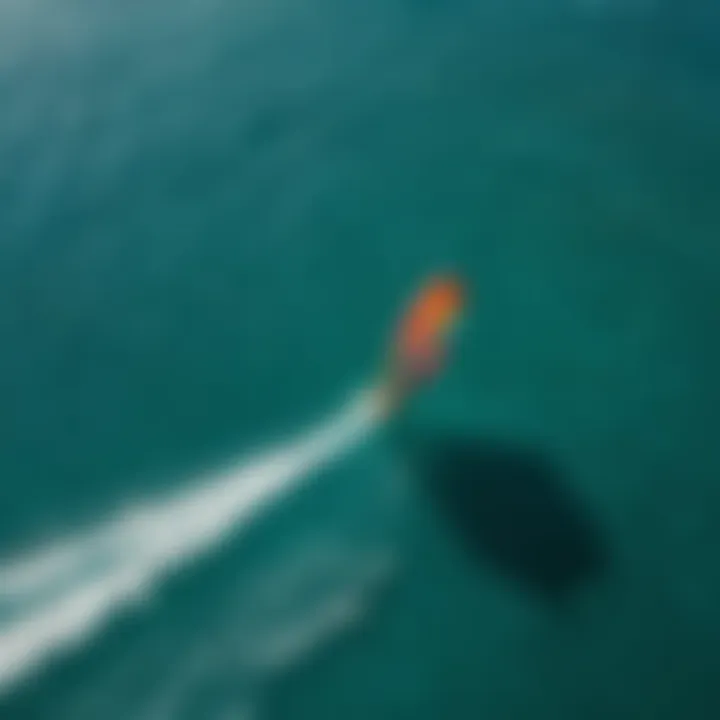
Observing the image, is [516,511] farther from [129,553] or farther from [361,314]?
[129,553]

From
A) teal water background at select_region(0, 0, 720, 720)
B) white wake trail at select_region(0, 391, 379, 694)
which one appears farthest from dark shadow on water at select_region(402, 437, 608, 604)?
white wake trail at select_region(0, 391, 379, 694)

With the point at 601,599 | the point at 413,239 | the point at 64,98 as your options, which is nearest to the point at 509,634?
the point at 601,599

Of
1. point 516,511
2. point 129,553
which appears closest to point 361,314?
point 516,511

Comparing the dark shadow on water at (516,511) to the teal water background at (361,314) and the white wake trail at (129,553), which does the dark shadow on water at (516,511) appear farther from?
the white wake trail at (129,553)

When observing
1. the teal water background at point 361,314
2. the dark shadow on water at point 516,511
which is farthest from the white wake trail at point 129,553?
the dark shadow on water at point 516,511

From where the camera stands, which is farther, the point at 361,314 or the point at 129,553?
the point at 361,314

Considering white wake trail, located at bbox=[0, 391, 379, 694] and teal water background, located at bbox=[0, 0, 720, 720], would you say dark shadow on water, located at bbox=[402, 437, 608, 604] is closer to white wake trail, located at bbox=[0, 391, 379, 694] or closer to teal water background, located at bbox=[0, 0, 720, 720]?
teal water background, located at bbox=[0, 0, 720, 720]
